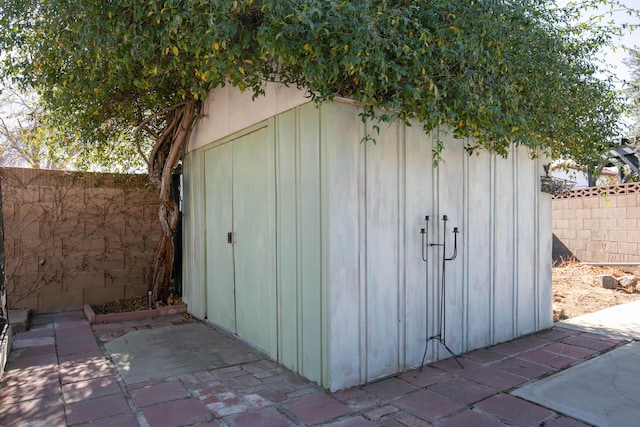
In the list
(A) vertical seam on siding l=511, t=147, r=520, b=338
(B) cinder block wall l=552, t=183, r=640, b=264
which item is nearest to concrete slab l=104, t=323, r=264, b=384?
(A) vertical seam on siding l=511, t=147, r=520, b=338

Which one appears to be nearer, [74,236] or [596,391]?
[596,391]

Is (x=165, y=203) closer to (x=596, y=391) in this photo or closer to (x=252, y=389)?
(x=252, y=389)

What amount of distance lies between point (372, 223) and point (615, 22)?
3.09 meters

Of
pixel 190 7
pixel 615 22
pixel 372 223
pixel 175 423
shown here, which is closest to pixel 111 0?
pixel 190 7

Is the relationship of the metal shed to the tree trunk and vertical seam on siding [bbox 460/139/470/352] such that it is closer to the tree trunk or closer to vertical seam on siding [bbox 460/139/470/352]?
vertical seam on siding [bbox 460/139/470/352]

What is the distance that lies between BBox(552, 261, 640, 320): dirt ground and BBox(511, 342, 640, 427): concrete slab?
179cm

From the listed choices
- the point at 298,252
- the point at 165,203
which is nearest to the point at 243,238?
the point at 298,252

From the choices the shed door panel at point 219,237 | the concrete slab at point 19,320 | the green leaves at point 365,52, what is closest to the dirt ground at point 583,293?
the green leaves at point 365,52

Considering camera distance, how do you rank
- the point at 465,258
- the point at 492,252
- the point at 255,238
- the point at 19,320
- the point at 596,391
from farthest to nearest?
1. the point at 19,320
2. the point at 492,252
3. the point at 255,238
4. the point at 465,258
5. the point at 596,391

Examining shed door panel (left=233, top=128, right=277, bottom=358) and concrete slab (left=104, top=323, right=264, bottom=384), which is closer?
concrete slab (left=104, top=323, right=264, bottom=384)

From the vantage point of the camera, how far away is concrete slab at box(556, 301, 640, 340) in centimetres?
443

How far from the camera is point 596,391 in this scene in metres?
3.00

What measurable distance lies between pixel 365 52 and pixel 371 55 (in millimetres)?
42

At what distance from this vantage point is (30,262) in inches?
209
